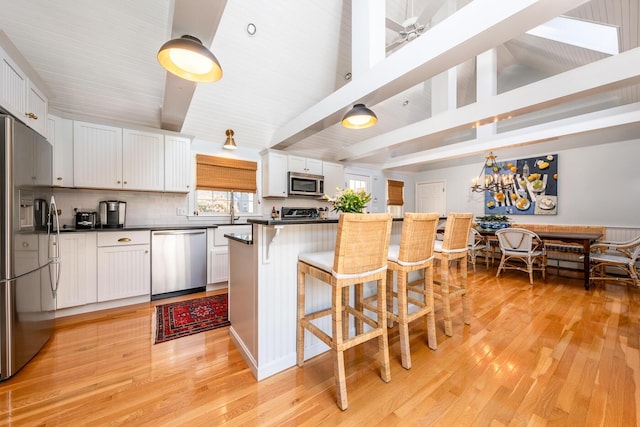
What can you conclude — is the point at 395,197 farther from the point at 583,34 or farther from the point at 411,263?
the point at 411,263

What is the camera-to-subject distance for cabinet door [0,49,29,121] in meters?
1.73

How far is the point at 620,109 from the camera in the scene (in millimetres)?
3098

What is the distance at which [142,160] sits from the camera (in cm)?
314

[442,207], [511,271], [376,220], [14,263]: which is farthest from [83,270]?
[442,207]

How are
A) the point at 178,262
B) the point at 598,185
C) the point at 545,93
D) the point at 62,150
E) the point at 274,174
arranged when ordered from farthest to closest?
the point at 598,185, the point at 274,174, the point at 178,262, the point at 62,150, the point at 545,93

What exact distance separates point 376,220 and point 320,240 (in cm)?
61

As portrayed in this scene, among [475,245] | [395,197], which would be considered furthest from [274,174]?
[475,245]

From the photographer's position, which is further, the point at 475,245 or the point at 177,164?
the point at 475,245

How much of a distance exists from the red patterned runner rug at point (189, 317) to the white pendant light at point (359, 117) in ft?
7.77

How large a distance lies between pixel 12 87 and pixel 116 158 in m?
1.18

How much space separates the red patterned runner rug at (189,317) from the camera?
2219mm

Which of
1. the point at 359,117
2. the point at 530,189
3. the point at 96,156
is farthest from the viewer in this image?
the point at 530,189

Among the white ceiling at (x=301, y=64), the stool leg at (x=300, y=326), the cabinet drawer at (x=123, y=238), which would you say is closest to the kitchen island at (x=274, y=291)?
the stool leg at (x=300, y=326)

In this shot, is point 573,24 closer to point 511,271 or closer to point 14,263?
point 511,271
